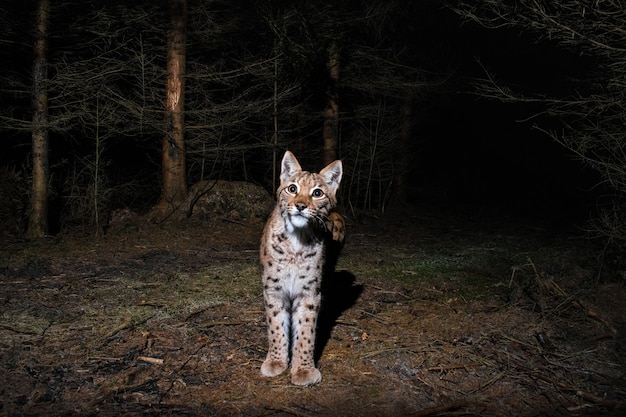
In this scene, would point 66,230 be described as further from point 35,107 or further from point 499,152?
point 499,152

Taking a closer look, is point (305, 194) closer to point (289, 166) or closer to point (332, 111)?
point (289, 166)

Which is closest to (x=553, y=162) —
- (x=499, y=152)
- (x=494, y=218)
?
(x=499, y=152)

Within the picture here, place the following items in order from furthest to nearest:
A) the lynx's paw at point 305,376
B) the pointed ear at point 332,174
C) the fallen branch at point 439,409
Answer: the pointed ear at point 332,174 → the lynx's paw at point 305,376 → the fallen branch at point 439,409

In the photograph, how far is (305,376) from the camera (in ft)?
14.6

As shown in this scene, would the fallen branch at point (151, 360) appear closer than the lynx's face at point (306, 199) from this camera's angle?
No

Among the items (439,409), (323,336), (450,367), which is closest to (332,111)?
(323,336)

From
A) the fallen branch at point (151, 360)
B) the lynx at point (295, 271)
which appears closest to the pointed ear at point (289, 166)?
the lynx at point (295, 271)

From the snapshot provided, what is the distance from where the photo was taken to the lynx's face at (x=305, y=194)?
4555 millimetres

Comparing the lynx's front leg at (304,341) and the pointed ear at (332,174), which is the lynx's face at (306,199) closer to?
the pointed ear at (332,174)

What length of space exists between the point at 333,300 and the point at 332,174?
2323 mm

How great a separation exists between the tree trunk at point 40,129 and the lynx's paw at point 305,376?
741 cm

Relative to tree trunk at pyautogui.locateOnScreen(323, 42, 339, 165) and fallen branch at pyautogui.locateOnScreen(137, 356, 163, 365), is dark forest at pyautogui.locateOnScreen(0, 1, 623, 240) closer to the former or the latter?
tree trunk at pyautogui.locateOnScreen(323, 42, 339, 165)

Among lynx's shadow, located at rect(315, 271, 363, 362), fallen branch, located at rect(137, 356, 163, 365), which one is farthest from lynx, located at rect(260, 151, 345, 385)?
fallen branch, located at rect(137, 356, 163, 365)

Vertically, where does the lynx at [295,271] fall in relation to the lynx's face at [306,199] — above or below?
below
